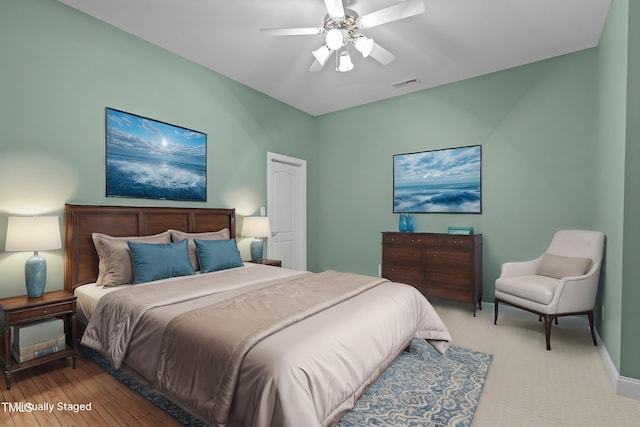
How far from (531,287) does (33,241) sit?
4.21m

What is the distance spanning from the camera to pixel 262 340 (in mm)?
1562

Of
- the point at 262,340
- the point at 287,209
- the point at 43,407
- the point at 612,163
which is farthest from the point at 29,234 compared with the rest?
the point at 612,163

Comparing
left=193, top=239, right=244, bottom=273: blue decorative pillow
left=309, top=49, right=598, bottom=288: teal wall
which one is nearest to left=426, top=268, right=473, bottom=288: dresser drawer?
left=309, top=49, right=598, bottom=288: teal wall

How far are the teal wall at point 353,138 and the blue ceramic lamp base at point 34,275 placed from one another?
0.29m

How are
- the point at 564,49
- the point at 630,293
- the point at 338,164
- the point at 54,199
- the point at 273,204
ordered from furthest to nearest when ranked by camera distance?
1. the point at 338,164
2. the point at 273,204
3. the point at 564,49
4. the point at 54,199
5. the point at 630,293

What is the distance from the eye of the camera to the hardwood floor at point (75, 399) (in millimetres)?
1851

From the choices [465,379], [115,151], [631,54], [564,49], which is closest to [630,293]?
[465,379]

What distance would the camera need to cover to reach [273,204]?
502 cm

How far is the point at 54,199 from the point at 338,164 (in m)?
3.90

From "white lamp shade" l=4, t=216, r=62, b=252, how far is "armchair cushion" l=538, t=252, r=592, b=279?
4502mm

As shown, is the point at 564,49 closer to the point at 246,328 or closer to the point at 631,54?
the point at 631,54

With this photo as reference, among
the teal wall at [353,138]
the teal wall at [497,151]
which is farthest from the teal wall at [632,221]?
the teal wall at [497,151]

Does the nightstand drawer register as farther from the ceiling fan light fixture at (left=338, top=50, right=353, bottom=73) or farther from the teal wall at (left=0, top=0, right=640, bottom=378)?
the ceiling fan light fixture at (left=338, top=50, right=353, bottom=73)

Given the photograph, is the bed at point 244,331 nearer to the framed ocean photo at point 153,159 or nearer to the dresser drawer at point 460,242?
the framed ocean photo at point 153,159
